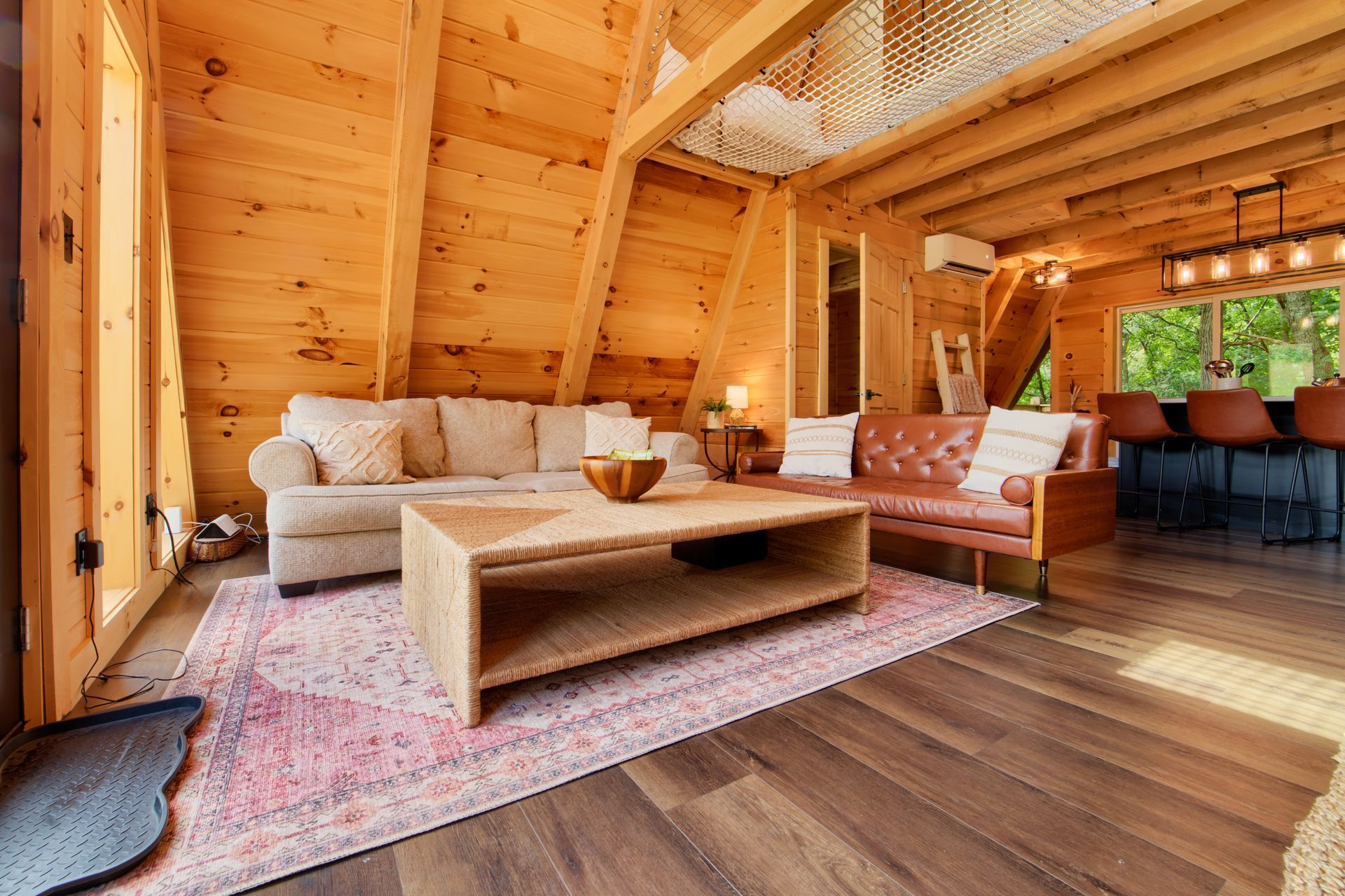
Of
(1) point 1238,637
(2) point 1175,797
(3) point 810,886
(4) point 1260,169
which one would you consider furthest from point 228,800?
(4) point 1260,169

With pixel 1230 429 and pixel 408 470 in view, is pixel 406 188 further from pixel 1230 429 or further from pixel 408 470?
pixel 1230 429

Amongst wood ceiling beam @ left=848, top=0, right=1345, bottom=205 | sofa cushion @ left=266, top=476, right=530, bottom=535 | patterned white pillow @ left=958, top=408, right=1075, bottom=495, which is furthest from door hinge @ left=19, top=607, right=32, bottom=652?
wood ceiling beam @ left=848, top=0, right=1345, bottom=205

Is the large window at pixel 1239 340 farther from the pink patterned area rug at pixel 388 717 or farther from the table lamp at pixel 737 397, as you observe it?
the pink patterned area rug at pixel 388 717

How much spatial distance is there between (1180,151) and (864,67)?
240cm

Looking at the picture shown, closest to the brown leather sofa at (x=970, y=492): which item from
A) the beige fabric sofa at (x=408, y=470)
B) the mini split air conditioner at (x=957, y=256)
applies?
the beige fabric sofa at (x=408, y=470)

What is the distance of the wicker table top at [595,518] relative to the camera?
55.4 inches

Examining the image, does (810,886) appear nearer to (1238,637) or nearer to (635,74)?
(1238,637)

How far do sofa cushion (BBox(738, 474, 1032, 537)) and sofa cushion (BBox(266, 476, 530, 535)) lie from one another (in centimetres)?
148

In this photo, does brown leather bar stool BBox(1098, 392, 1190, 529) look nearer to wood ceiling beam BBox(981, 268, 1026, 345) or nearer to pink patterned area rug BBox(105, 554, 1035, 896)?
wood ceiling beam BBox(981, 268, 1026, 345)

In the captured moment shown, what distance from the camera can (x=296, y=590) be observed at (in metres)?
2.38

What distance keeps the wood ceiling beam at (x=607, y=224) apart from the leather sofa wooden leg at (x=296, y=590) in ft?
7.10

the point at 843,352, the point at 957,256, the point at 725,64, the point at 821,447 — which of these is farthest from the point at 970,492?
the point at 843,352

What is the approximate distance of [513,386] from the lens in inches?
165

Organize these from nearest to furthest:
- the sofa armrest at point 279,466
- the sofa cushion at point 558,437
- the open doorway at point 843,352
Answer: the sofa armrest at point 279,466 < the sofa cushion at point 558,437 < the open doorway at point 843,352
